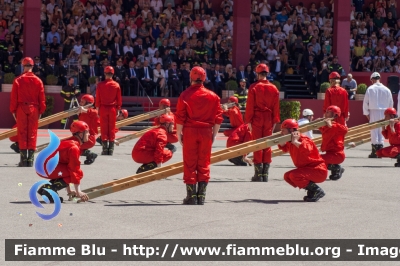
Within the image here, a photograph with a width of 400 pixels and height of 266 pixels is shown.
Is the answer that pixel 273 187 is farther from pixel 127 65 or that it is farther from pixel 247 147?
pixel 127 65

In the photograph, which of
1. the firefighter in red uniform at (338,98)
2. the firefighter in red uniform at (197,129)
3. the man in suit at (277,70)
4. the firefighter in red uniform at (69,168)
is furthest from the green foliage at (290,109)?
the firefighter in red uniform at (69,168)

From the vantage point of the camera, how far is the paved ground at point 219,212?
31.5 feet

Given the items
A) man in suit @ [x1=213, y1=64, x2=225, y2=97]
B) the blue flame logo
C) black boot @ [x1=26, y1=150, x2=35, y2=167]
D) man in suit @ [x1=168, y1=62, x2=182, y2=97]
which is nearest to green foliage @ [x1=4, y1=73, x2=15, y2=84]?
man in suit @ [x1=168, y1=62, x2=182, y2=97]

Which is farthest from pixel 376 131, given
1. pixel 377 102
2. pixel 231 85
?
pixel 231 85

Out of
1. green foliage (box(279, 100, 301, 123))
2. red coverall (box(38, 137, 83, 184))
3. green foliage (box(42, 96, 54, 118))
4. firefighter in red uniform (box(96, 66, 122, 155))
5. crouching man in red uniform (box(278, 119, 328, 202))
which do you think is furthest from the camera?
green foliage (box(279, 100, 301, 123))

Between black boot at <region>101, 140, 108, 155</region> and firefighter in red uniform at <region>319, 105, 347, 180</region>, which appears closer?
firefighter in red uniform at <region>319, 105, 347, 180</region>

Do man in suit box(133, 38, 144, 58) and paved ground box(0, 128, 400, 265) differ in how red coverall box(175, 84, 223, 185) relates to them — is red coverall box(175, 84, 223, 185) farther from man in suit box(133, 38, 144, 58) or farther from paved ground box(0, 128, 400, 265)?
man in suit box(133, 38, 144, 58)

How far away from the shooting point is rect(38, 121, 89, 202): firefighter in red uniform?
11.4 m

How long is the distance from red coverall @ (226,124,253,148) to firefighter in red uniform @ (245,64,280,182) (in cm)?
301

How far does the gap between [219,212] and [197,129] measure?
120 centimetres

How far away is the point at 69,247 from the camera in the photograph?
8.74m

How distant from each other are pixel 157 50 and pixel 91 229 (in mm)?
22744

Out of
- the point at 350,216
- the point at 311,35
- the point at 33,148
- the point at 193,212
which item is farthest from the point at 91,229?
the point at 311,35

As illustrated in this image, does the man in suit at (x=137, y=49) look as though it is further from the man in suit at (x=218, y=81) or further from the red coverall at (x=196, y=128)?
the red coverall at (x=196, y=128)
